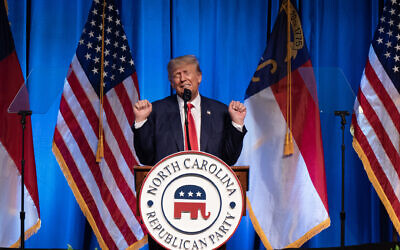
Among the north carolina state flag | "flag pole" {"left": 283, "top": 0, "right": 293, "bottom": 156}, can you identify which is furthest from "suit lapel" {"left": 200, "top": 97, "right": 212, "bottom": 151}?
the north carolina state flag

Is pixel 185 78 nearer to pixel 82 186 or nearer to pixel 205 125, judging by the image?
pixel 205 125

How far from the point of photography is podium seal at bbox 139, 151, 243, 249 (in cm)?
185

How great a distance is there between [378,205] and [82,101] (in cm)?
300

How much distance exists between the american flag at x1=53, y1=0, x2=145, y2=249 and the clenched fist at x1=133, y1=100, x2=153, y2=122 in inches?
72.3

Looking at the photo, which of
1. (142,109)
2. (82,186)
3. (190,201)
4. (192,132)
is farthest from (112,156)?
(190,201)

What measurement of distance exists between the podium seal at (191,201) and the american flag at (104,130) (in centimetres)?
249

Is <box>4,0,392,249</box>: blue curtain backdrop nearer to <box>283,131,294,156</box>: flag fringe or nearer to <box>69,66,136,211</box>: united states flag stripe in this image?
<box>69,66,136,211</box>: united states flag stripe

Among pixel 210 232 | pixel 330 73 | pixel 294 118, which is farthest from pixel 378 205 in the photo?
pixel 210 232

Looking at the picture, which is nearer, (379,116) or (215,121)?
(215,121)

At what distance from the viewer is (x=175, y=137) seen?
266 centimetres

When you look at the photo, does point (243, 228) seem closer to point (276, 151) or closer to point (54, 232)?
point (276, 151)

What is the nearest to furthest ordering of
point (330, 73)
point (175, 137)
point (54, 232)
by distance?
point (175, 137) → point (330, 73) → point (54, 232)

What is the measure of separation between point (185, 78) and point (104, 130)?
1.72m

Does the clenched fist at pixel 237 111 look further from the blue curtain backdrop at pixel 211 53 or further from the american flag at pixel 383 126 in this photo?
the blue curtain backdrop at pixel 211 53
